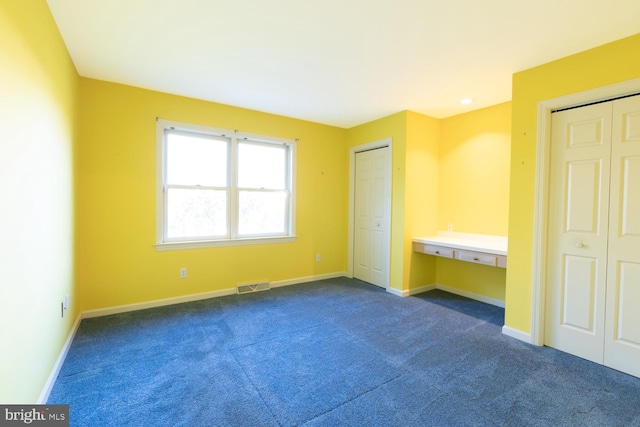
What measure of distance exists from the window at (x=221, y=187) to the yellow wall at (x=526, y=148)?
2840 mm

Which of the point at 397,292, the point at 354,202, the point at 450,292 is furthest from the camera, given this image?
→ the point at 354,202

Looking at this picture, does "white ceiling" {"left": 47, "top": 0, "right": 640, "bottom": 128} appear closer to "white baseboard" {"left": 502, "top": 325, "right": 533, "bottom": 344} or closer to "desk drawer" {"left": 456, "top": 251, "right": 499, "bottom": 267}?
"desk drawer" {"left": 456, "top": 251, "right": 499, "bottom": 267}

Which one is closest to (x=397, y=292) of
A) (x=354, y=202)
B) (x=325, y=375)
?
(x=354, y=202)

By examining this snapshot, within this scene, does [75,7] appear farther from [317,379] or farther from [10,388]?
[317,379]

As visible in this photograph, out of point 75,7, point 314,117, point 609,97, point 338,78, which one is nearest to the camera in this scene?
point 75,7

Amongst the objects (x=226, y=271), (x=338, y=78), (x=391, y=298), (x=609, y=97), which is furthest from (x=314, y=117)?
(x=609, y=97)

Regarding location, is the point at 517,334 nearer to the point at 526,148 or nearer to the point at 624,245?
the point at 624,245

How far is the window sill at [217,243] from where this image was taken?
3.48m

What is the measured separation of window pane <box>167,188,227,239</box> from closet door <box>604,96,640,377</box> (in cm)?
397

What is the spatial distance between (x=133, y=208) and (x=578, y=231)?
4417 millimetres

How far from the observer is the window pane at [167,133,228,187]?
140 inches

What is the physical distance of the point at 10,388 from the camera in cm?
134

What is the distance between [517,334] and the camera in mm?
2738

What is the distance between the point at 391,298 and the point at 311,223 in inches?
65.9
